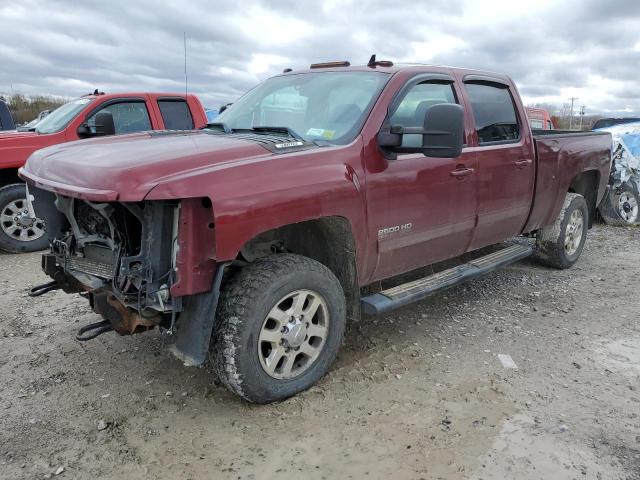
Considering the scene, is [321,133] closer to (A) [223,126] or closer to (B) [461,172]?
(A) [223,126]

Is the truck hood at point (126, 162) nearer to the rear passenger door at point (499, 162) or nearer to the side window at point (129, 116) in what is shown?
the rear passenger door at point (499, 162)

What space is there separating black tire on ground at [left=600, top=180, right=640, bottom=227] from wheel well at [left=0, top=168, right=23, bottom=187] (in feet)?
28.2

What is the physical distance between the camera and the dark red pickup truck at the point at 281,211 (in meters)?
2.70

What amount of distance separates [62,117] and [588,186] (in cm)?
676

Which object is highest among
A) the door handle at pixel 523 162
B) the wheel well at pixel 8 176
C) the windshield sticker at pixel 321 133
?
the windshield sticker at pixel 321 133

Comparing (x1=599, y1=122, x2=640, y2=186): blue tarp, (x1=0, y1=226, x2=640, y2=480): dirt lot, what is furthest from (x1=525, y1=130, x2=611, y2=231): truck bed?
(x1=599, y1=122, x2=640, y2=186): blue tarp

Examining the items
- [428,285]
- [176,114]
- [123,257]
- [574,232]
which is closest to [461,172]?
[428,285]

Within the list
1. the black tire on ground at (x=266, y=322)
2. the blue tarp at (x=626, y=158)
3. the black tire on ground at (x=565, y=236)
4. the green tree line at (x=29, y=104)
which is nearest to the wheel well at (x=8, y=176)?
the black tire on ground at (x=266, y=322)

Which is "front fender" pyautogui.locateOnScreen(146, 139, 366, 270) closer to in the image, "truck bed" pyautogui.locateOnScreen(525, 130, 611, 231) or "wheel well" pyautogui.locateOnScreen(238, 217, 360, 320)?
"wheel well" pyautogui.locateOnScreen(238, 217, 360, 320)

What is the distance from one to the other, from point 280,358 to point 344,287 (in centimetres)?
67

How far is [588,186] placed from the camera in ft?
20.9

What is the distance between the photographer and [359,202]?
3311 millimetres

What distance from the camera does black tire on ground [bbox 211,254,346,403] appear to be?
2891 millimetres

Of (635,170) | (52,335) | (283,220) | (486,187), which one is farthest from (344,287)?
(635,170)
